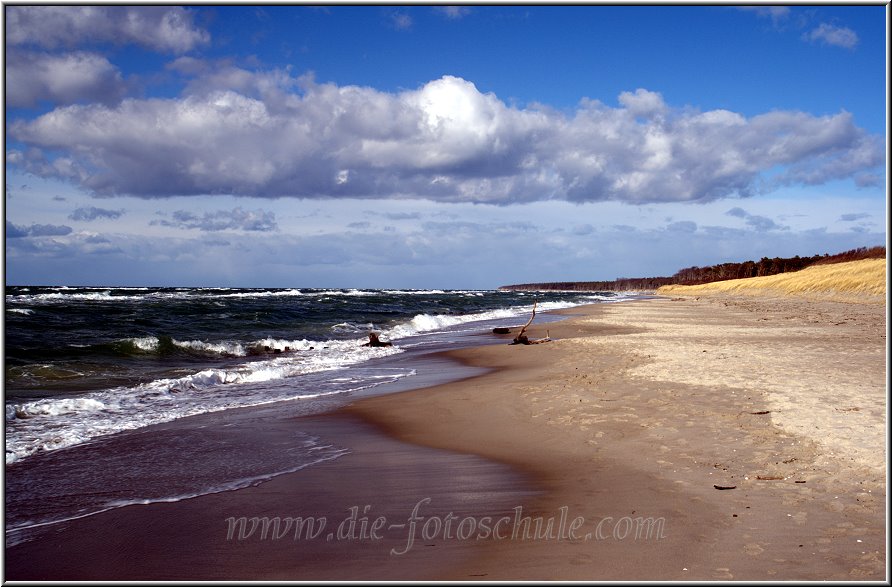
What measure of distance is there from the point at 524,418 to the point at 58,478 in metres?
5.90

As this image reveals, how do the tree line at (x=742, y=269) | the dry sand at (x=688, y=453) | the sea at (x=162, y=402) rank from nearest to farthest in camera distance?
the dry sand at (x=688, y=453)
the sea at (x=162, y=402)
the tree line at (x=742, y=269)

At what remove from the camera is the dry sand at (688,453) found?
13.2 feet

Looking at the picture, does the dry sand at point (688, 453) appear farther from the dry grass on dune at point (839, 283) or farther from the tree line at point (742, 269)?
the tree line at point (742, 269)

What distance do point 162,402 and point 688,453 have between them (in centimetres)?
928

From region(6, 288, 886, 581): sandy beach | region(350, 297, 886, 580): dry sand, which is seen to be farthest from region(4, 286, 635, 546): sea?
region(350, 297, 886, 580): dry sand

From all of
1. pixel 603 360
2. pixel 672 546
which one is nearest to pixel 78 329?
pixel 603 360

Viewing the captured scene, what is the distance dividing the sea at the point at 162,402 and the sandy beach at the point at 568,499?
0.59 meters

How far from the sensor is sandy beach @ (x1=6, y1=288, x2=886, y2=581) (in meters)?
4.10

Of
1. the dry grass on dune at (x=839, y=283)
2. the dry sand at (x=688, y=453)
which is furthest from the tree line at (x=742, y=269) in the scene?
the dry sand at (x=688, y=453)

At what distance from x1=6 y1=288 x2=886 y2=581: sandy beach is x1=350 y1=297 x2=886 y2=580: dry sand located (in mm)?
24

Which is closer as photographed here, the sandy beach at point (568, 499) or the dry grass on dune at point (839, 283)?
the sandy beach at point (568, 499)

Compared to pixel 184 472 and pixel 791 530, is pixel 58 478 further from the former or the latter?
pixel 791 530

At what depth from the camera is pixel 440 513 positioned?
5121 mm

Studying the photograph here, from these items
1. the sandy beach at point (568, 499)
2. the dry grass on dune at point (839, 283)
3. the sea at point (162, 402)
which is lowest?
the sea at point (162, 402)
